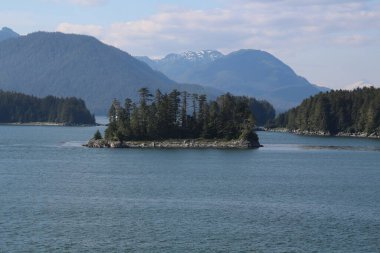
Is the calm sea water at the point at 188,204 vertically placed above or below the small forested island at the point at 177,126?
below

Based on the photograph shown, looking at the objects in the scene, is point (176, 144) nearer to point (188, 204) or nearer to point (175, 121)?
point (175, 121)

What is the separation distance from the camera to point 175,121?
16325cm

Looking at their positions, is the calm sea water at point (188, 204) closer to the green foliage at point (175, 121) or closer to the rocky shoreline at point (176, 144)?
the rocky shoreline at point (176, 144)

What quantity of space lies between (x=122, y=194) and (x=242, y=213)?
57.9ft

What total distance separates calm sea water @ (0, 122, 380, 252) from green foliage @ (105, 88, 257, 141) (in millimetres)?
29272

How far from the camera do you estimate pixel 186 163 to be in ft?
393

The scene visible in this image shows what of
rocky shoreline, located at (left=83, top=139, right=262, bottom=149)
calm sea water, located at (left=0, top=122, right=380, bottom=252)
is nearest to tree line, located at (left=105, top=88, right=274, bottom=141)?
rocky shoreline, located at (left=83, top=139, right=262, bottom=149)

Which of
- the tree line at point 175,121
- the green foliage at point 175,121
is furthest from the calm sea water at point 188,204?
the tree line at point 175,121

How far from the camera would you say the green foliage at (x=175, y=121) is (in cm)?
15925

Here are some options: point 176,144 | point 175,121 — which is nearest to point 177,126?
point 175,121

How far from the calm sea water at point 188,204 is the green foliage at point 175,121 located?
96.0 feet

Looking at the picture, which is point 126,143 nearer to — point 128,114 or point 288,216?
point 128,114

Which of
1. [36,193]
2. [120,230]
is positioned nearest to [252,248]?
[120,230]

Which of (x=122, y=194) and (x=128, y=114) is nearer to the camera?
(x=122, y=194)
